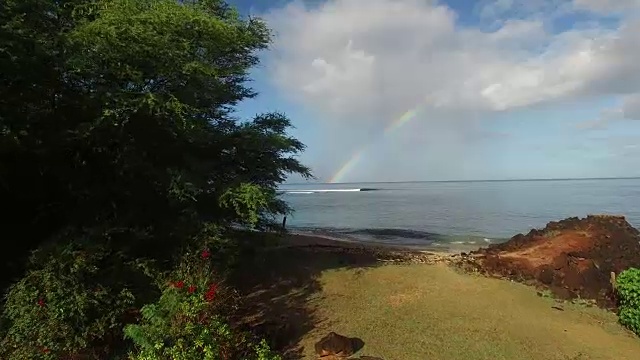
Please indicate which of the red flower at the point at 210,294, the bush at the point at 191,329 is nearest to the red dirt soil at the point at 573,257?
the bush at the point at 191,329

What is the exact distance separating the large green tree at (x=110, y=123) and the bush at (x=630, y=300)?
24.8 feet

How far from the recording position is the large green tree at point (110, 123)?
8.33m

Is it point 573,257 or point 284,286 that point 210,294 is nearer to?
point 284,286

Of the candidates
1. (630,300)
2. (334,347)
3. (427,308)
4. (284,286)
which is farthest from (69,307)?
(630,300)

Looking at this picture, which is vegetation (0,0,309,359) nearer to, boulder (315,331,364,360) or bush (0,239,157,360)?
bush (0,239,157,360)

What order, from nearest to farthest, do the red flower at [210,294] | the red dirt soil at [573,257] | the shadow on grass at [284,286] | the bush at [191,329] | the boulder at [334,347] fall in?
the bush at [191,329]
the red flower at [210,294]
the boulder at [334,347]
the shadow on grass at [284,286]
the red dirt soil at [573,257]

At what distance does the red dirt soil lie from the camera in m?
12.6

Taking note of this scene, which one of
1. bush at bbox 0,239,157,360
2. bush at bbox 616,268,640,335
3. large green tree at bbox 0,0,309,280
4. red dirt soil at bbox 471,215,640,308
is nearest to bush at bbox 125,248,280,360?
bush at bbox 0,239,157,360

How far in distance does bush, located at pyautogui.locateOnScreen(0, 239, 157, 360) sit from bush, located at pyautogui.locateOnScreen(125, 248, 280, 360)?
0.63 m

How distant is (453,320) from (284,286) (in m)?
3.99

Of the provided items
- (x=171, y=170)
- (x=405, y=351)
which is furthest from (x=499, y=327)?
(x=171, y=170)

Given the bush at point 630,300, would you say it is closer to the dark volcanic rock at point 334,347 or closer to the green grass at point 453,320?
the green grass at point 453,320

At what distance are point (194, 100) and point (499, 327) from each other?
741 cm

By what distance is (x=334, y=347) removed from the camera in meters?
7.50
